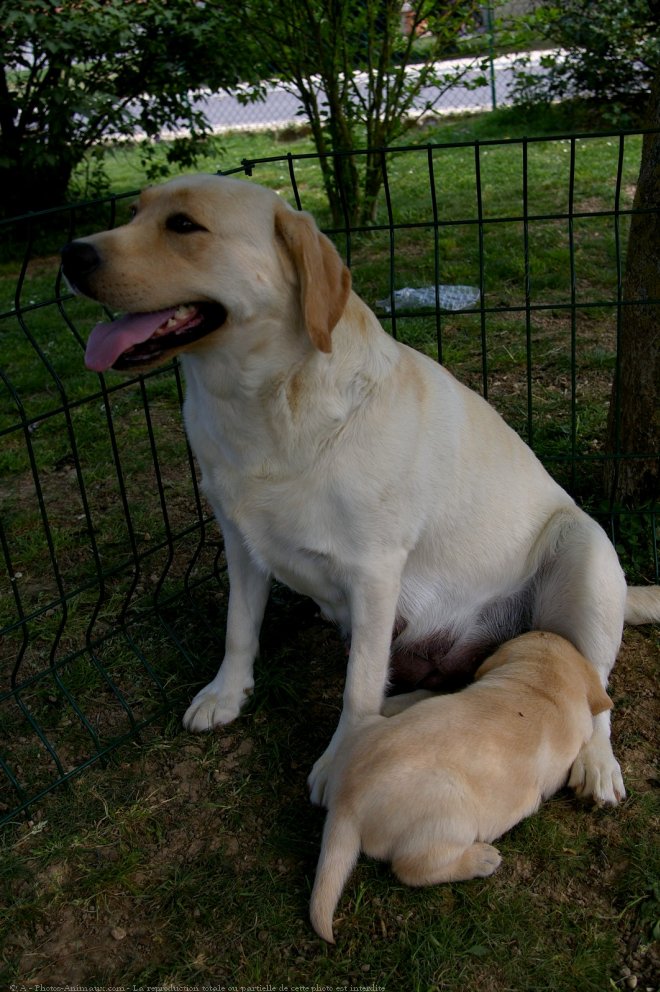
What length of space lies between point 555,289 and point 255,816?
4.70 m

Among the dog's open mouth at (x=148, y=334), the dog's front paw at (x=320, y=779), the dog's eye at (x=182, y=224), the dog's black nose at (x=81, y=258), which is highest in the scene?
the dog's eye at (x=182, y=224)

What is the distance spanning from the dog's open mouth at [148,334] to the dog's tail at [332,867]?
4.37ft

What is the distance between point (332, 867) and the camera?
7.86 feet

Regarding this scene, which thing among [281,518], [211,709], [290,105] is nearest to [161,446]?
[211,709]

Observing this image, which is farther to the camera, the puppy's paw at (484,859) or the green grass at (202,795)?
the puppy's paw at (484,859)

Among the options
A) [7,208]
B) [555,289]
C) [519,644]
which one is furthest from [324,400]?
[7,208]

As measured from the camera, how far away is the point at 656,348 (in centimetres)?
373

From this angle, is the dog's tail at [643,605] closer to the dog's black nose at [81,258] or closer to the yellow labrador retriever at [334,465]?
the yellow labrador retriever at [334,465]

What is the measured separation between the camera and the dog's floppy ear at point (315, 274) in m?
2.56

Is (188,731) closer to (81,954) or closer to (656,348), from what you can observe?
(81,954)

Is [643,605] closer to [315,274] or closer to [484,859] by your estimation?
[484,859]

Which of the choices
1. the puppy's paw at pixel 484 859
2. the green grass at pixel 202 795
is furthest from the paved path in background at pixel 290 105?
the puppy's paw at pixel 484 859

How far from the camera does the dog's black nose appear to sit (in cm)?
247

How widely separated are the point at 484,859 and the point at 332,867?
45cm
